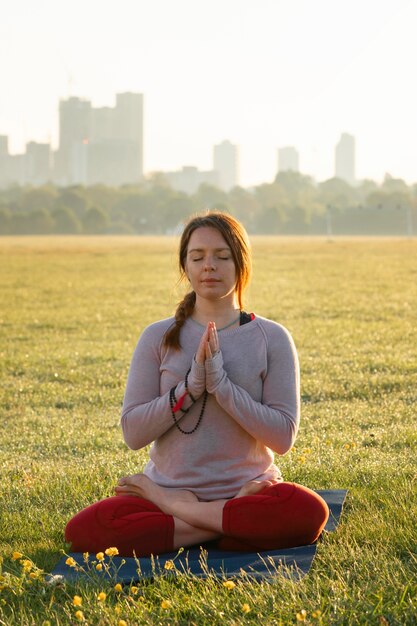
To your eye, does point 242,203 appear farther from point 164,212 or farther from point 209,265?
point 209,265

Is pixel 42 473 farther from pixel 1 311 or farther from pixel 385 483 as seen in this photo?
pixel 1 311

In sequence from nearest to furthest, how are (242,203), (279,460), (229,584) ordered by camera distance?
(229,584)
(279,460)
(242,203)

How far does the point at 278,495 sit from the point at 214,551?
0.40 m

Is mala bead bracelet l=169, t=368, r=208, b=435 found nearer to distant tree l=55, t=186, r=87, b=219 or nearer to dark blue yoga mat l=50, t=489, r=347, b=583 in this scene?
dark blue yoga mat l=50, t=489, r=347, b=583

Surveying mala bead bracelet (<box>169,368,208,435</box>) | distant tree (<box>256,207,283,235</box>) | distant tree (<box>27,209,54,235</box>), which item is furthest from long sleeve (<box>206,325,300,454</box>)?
distant tree (<box>256,207,283,235</box>)

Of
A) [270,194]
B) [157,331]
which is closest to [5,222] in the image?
[270,194]

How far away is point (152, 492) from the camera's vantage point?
16.0 ft

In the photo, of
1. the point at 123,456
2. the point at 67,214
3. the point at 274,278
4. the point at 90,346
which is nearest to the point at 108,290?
the point at 274,278

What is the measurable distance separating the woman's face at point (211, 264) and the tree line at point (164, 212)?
410 feet

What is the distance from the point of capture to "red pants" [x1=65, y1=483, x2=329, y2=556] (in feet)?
15.4

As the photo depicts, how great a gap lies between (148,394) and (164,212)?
460 feet

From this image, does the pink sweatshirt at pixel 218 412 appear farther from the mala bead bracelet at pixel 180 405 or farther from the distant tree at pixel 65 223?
the distant tree at pixel 65 223

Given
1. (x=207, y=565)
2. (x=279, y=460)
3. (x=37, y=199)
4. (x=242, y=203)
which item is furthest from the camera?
(x=242, y=203)

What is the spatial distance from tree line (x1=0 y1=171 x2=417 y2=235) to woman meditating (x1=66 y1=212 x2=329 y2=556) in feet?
410
